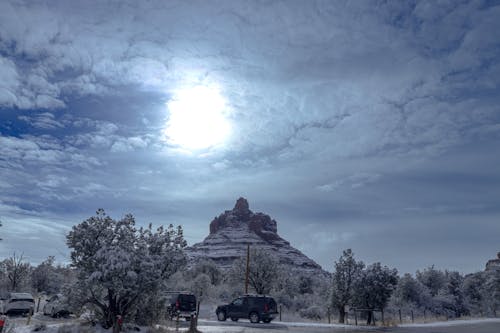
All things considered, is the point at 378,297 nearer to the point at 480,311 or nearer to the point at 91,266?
the point at 91,266

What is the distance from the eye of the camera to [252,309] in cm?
2997

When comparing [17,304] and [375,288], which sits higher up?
[375,288]

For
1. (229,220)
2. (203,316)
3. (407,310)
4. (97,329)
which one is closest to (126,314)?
(97,329)

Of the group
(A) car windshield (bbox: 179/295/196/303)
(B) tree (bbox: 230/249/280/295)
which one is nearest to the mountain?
(B) tree (bbox: 230/249/280/295)

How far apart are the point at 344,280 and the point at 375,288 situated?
10.8 feet

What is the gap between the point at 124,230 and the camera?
776 inches

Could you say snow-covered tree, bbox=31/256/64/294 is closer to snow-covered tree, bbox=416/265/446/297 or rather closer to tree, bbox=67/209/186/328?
tree, bbox=67/209/186/328

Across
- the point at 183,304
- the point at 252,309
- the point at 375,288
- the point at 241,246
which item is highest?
the point at 241,246

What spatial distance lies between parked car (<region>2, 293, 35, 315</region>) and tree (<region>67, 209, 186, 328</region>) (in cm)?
1245

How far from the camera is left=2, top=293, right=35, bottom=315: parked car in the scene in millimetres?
27938

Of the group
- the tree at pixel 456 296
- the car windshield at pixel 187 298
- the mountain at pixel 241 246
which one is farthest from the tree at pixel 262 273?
the mountain at pixel 241 246

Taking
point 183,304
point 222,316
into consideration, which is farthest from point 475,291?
point 183,304

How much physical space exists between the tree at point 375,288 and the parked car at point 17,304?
83.1 ft

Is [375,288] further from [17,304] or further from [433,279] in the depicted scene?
[433,279]
